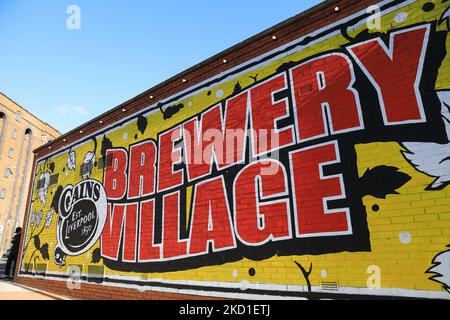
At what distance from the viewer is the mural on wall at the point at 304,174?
3703 millimetres

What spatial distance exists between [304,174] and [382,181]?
3.55 ft

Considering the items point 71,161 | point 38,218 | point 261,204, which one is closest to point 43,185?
point 38,218

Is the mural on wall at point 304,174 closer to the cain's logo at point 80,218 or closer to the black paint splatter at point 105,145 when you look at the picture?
the cain's logo at point 80,218

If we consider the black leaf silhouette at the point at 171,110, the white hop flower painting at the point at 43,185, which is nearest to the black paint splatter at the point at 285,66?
the black leaf silhouette at the point at 171,110

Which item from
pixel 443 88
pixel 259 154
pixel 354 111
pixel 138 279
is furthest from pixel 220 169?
pixel 443 88

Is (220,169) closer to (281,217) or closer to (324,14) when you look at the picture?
(281,217)

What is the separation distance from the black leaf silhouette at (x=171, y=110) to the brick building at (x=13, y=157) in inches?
1240

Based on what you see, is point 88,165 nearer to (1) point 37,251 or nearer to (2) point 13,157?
(1) point 37,251

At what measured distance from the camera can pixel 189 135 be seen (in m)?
6.35

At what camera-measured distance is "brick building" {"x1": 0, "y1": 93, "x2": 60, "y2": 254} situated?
103 ft

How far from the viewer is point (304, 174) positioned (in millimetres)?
4578

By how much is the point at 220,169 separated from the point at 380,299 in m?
3.19

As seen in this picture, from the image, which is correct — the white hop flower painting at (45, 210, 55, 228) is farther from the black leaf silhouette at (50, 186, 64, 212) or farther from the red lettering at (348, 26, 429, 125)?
the red lettering at (348, 26, 429, 125)

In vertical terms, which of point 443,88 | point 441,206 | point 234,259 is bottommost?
point 234,259
